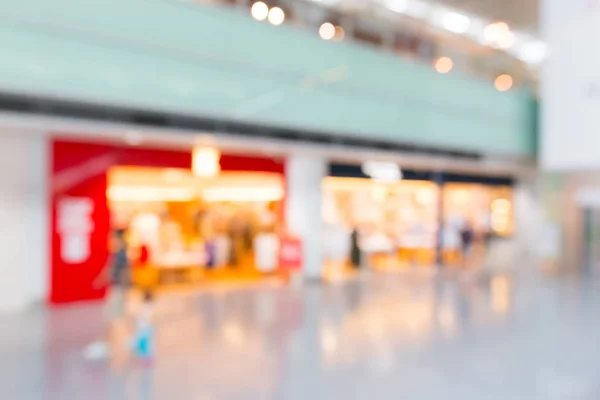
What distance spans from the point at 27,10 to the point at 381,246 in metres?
12.3

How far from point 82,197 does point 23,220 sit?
3.48 ft

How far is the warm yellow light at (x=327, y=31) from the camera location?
8.35m

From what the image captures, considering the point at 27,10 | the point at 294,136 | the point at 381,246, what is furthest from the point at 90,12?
the point at 381,246

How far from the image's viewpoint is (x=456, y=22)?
1202 cm

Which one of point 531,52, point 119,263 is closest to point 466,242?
point 531,52

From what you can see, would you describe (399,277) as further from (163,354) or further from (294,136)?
(163,354)

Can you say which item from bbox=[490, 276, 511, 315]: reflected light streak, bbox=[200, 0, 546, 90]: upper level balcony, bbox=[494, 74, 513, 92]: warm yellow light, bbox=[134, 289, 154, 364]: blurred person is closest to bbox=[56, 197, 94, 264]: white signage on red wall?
bbox=[134, 289, 154, 364]: blurred person

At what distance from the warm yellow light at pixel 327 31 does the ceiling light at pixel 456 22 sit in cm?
409

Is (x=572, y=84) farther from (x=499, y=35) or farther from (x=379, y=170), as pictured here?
(x=379, y=170)

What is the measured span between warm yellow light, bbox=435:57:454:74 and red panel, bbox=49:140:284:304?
597cm

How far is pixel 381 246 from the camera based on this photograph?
53.4 ft

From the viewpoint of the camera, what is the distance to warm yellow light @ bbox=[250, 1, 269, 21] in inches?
295

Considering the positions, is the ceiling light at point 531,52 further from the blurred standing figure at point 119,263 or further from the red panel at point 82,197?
the blurred standing figure at point 119,263

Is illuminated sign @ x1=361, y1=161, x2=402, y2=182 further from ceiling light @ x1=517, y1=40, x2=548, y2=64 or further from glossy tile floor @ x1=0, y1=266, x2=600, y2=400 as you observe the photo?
glossy tile floor @ x1=0, y1=266, x2=600, y2=400
